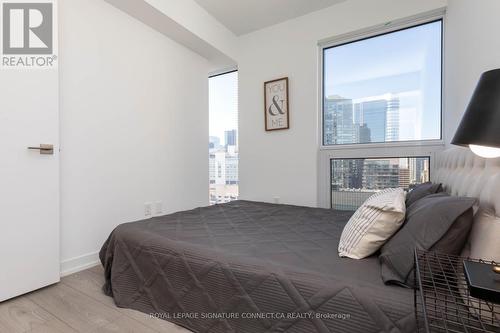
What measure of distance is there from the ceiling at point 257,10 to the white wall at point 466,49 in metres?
1.26

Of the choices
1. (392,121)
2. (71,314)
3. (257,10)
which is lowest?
(71,314)

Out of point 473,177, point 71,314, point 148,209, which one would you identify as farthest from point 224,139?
point 473,177

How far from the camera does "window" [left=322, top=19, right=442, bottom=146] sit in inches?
99.5

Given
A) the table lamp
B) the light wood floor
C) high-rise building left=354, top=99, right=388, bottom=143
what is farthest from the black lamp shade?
high-rise building left=354, top=99, right=388, bottom=143

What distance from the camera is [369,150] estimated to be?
9.13 feet

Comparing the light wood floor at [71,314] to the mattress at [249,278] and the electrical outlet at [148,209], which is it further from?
the electrical outlet at [148,209]

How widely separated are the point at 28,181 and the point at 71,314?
938mm

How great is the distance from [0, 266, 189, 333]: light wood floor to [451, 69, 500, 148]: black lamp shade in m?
1.52

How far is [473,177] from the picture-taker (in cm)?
121

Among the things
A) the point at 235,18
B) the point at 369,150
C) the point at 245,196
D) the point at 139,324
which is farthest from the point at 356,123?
the point at 139,324

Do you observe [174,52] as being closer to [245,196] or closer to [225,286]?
[245,196]

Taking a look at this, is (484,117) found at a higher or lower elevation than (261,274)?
higher

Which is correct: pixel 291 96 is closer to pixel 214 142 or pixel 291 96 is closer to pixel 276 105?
pixel 276 105

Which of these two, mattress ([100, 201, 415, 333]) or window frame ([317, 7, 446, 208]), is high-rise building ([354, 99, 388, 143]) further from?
mattress ([100, 201, 415, 333])
